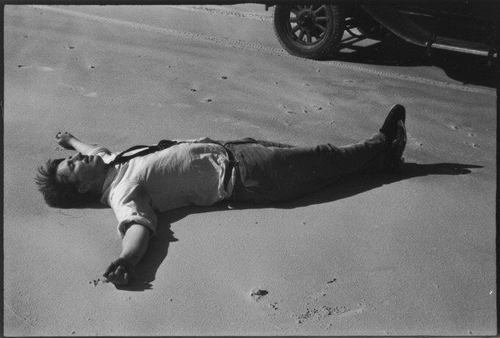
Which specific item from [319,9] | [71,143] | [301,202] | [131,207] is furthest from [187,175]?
[319,9]

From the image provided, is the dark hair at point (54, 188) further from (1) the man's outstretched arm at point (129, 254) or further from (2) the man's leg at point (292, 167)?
(2) the man's leg at point (292, 167)

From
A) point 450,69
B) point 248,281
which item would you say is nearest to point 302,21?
point 450,69

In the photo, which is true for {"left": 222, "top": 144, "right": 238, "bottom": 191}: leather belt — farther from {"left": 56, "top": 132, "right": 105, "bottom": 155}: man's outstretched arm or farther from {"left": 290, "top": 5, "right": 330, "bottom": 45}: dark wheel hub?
{"left": 290, "top": 5, "right": 330, "bottom": 45}: dark wheel hub

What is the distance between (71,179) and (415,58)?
479 cm

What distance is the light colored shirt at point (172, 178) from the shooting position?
4355 millimetres

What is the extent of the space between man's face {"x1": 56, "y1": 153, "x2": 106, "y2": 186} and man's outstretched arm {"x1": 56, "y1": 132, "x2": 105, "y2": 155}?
611mm

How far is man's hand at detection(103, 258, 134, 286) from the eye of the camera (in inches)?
146

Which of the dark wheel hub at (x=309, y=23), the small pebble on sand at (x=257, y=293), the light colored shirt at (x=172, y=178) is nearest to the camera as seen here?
→ the small pebble on sand at (x=257, y=293)

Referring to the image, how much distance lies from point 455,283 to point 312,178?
123 cm

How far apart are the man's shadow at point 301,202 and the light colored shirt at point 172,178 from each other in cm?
8

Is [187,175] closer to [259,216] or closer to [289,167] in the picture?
[259,216]

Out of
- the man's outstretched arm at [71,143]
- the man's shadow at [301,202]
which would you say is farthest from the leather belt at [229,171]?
the man's outstretched arm at [71,143]

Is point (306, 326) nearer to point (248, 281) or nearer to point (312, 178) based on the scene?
point (248, 281)

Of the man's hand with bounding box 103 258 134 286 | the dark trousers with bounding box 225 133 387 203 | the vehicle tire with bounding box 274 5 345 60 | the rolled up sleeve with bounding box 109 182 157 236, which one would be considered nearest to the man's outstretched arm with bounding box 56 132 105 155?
the rolled up sleeve with bounding box 109 182 157 236
